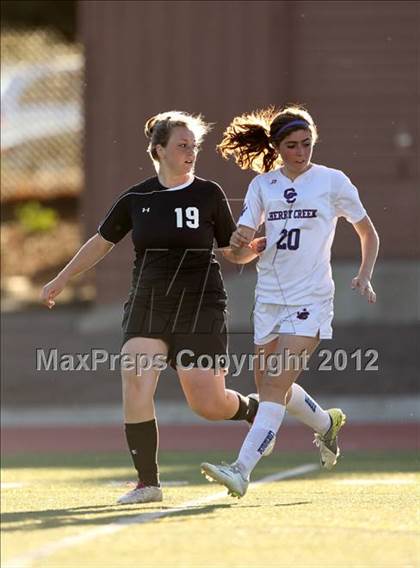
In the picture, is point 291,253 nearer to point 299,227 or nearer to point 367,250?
point 299,227

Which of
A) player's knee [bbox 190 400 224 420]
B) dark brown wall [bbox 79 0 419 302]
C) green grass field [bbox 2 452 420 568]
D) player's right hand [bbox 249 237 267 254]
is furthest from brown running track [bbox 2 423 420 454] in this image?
player's right hand [bbox 249 237 267 254]

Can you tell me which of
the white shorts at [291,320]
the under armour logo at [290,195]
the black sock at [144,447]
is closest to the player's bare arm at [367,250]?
the white shorts at [291,320]

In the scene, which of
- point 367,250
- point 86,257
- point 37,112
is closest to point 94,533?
point 86,257

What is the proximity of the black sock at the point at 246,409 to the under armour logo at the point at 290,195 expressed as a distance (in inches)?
46.8

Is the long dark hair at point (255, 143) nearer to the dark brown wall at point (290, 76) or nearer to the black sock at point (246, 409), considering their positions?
the black sock at point (246, 409)

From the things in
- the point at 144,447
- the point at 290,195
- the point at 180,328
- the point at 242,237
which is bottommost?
the point at 144,447

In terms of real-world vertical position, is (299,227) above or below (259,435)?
above

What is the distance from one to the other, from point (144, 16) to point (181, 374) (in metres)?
11.4

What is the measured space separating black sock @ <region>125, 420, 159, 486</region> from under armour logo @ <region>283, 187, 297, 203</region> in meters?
1.35

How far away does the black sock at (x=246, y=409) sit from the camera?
8.63 m

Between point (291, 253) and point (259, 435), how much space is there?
3.09 ft

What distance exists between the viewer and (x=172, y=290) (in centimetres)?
814

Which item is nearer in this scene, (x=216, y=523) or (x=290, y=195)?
(x=216, y=523)

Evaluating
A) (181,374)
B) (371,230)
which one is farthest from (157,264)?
(371,230)
